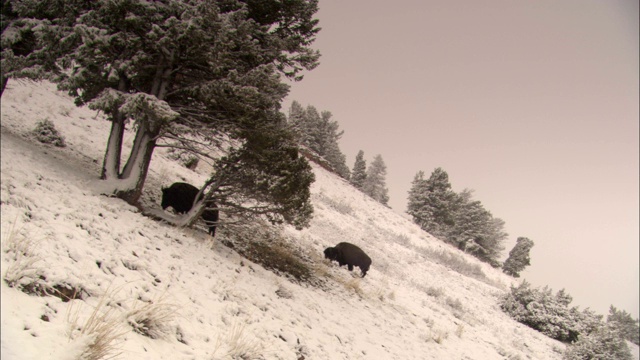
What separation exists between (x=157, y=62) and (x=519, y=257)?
48217 mm

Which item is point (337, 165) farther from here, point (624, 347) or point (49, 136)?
point (49, 136)

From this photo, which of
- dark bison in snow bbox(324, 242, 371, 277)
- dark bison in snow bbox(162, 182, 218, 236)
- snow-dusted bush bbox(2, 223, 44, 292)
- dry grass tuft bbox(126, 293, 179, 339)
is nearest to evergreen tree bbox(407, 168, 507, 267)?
dark bison in snow bbox(324, 242, 371, 277)

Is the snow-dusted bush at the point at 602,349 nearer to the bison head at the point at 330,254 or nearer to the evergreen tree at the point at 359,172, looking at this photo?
the bison head at the point at 330,254

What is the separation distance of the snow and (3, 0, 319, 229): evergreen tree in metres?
1.63

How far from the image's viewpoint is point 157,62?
6645mm

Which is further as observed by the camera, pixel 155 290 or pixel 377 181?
pixel 377 181

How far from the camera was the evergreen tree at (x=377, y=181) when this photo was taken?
176 feet

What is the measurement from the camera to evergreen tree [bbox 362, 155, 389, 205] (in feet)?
176

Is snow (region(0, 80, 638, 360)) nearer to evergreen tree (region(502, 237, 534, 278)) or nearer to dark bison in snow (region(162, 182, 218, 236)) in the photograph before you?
dark bison in snow (region(162, 182, 218, 236))

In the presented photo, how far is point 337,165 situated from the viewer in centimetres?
4994

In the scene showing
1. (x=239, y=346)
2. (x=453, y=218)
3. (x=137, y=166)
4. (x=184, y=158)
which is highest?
(x=453, y=218)

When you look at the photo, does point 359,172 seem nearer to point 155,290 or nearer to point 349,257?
point 349,257

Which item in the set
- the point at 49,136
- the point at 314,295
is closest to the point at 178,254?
the point at 314,295

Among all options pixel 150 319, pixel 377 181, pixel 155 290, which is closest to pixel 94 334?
pixel 150 319
